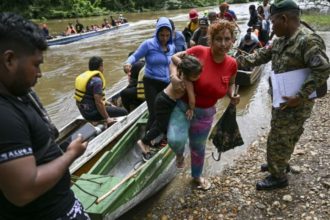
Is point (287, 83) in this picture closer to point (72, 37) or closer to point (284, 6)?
point (284, 6)

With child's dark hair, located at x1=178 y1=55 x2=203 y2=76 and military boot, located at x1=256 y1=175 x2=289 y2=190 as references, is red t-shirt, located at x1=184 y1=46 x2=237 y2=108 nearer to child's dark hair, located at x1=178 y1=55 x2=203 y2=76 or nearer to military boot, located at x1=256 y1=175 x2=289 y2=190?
child's dark hair, located at x1=178 y1=55 x2=203 y2=76

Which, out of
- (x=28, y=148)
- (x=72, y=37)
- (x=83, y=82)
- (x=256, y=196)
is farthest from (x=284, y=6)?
(x=72, y=37)

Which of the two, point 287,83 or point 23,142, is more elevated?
point 23,142

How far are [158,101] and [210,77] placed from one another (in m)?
0.65

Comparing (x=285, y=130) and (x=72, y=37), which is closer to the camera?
(x=285, y=130)

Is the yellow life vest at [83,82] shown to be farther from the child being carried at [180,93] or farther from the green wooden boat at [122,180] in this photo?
the child being carried at [180,93]

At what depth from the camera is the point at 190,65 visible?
142 inches

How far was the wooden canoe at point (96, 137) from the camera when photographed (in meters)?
5.23

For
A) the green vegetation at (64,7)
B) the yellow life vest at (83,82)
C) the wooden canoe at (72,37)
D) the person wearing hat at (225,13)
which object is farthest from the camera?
the green vegetation at (64,7)

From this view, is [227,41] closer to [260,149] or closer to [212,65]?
[212,65]

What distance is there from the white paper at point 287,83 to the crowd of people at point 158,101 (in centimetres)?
6

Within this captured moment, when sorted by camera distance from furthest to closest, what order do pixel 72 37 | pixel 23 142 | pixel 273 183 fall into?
pixel 72 37, pixel 273 183, pixel 23 142

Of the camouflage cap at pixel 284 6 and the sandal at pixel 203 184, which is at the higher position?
the camouflage cap at pixel 284 6

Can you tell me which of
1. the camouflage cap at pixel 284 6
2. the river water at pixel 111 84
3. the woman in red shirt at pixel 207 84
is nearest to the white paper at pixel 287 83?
the woman in red shirt at pixel 207 84
